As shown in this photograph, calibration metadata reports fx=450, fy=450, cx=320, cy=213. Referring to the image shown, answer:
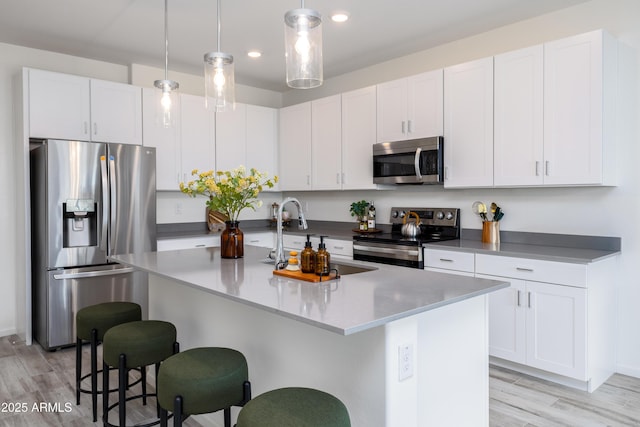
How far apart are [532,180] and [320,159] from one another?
91.7 inches

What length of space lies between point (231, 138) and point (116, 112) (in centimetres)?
127

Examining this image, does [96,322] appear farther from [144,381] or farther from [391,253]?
[391,253]

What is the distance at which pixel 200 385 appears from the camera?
5.54ft

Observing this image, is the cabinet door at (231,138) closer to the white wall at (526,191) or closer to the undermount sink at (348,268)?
the white wall at (526,191)

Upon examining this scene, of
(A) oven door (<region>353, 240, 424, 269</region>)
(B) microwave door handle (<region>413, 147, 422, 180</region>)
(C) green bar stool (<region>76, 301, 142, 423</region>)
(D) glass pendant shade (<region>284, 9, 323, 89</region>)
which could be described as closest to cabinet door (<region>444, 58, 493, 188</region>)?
(B) microwave door handle (<region>413, 147, 422, 180</region>)

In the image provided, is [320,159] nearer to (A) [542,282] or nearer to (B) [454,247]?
(B) [454,247]

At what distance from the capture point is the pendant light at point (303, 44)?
5.63 feet

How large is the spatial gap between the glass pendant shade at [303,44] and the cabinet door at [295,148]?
10.9 ft

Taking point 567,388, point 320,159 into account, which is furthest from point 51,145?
point 567,388

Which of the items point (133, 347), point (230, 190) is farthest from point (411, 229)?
point (133, 347)

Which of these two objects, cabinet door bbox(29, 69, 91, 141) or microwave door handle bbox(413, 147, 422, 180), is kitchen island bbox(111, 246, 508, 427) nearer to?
microwave door handle bbox(413, 147, 422, 180)

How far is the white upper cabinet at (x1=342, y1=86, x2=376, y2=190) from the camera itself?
174 inches

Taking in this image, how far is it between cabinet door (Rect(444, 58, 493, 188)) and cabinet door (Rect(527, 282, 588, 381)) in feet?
3.20

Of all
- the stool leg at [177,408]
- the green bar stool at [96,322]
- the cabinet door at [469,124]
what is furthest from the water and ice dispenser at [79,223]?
the cabinet door at [469,124]
